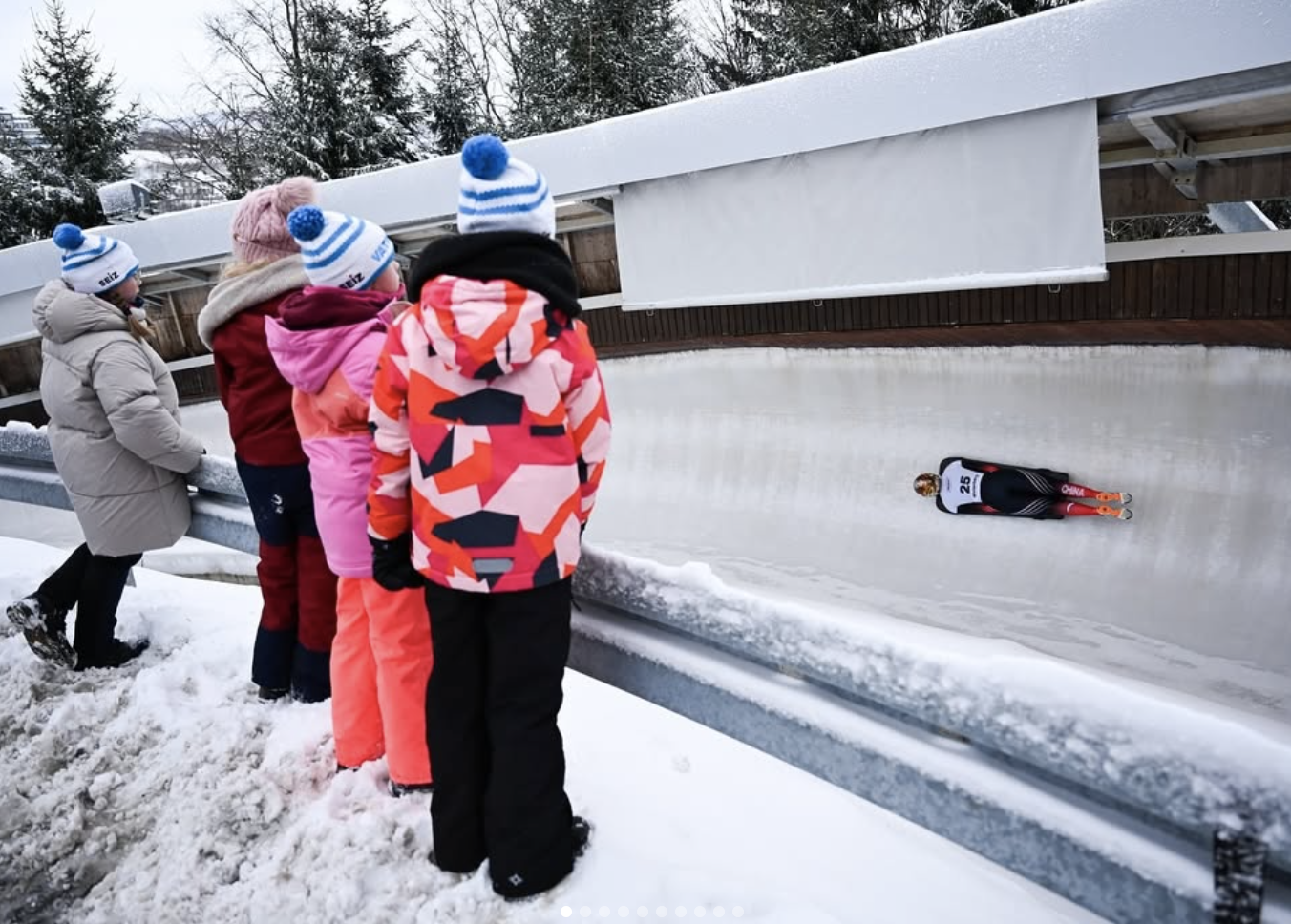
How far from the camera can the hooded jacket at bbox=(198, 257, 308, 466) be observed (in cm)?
199

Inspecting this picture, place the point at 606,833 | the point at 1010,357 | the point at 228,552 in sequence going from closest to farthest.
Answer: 1. the point at 606,833
2. the point at 1010,357
3. the point at 228,552

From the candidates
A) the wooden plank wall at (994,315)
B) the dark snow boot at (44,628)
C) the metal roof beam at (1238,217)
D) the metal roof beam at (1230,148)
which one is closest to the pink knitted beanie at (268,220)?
the dark snow boot at (44,628)

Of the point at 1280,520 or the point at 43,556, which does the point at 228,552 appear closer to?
the point at 43,556

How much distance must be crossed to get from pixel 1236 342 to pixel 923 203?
206 centimetres

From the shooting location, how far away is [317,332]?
1698 mm

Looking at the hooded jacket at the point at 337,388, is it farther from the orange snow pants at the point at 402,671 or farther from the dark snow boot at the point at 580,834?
the dark snow boot at the point at 580,834

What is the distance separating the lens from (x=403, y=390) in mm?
1412

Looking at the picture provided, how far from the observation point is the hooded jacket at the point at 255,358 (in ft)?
6.54

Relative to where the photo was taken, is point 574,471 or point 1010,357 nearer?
point 574,471

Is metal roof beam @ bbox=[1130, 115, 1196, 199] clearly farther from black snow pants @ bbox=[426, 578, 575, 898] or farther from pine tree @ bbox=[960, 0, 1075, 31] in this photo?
pine tree @ bbox=[960, 0, 1075, 31]

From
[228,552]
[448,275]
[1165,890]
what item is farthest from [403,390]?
[228,552]

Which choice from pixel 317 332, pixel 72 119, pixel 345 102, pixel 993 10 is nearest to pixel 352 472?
pixel 317 332

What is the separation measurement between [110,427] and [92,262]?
499 millimetres

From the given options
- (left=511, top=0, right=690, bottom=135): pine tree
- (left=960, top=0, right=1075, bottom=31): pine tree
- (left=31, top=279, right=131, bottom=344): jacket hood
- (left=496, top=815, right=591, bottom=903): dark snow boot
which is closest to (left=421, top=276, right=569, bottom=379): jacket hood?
(left=496, top=815, right=591, bottom=903): dark snow boot
